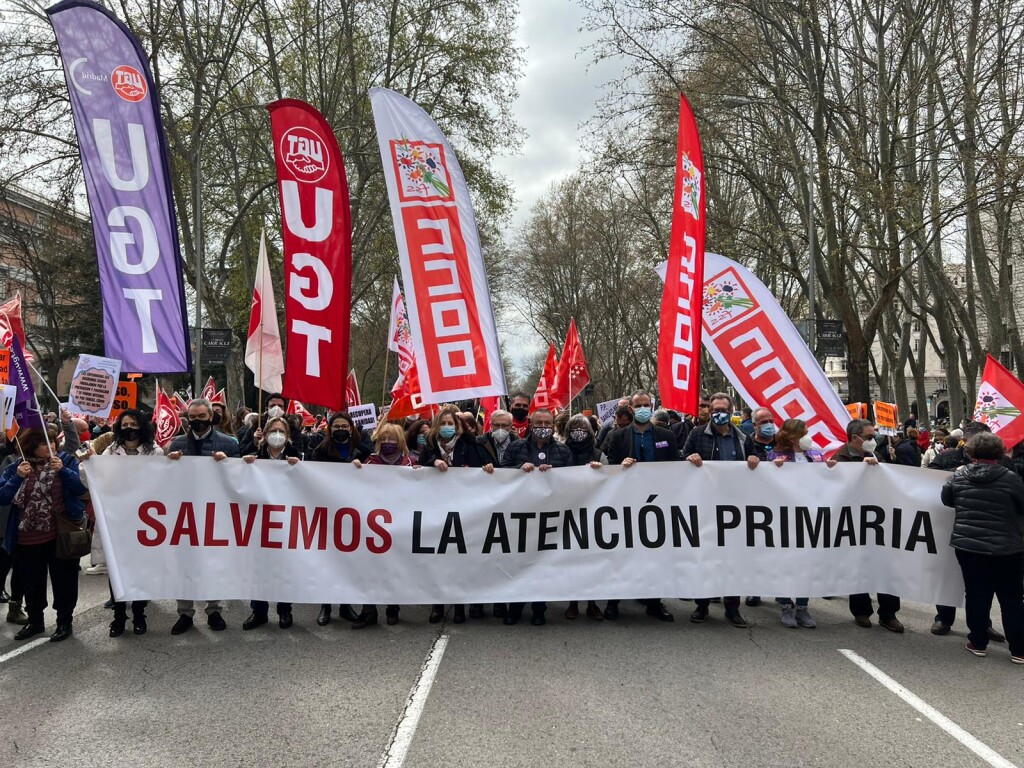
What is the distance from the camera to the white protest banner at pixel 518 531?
19.6 feet

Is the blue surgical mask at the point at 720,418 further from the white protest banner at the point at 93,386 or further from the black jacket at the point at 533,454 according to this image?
the white protest banner at the point at 93,386

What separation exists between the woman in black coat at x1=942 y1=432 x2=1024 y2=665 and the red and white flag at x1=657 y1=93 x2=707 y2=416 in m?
2.13

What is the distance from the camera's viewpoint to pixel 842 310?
1666cm

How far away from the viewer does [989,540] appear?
5.46m

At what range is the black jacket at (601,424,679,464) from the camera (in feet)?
23.1

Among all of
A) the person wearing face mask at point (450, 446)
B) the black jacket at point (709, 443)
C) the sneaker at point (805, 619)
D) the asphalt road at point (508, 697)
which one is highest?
the person wearing face mask at point (450, 446)

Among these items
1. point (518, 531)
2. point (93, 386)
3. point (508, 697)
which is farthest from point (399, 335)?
point (508, 697)

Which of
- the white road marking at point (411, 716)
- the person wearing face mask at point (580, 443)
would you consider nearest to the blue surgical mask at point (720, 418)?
the person wearing face mask at point (580, 443)

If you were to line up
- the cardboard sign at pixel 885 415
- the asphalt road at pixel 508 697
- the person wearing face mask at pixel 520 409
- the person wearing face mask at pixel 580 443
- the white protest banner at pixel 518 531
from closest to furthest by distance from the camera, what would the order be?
the asphalt road at pixel 508 697 < the white protest banner at pixel 518 531 < the person wearing face mask at pixel 580 443 < the person wearing face mask at pixel 520 409 < the cardboard sign at pixel 885 415

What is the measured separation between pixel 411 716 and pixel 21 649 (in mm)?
3361

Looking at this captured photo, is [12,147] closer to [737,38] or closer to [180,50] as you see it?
[180,50]

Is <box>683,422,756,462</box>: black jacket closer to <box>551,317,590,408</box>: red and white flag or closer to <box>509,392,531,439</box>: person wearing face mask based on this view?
<box>509,392,531,439</box>: person wearing face mask

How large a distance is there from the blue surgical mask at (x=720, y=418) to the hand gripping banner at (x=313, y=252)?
11.1 ft

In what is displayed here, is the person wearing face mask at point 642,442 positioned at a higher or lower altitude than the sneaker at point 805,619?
higher
